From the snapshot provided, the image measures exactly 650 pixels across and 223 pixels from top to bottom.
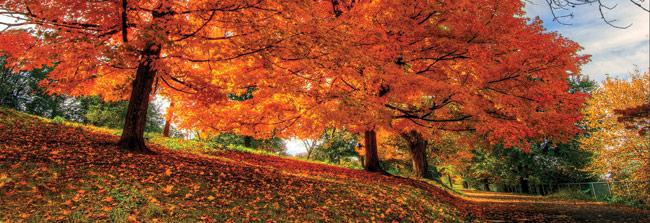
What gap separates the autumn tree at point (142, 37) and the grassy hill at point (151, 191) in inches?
60.8

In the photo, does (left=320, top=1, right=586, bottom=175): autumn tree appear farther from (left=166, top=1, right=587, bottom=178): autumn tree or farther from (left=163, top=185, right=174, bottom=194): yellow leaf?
(left=163, top=185, right=174, bottom=194): yellow leaf

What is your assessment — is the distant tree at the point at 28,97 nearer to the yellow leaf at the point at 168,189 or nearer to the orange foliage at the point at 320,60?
the orange foliage at the point at 320,60

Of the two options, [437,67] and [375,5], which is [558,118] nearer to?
[437,67]

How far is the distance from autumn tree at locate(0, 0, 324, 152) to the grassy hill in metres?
1.54

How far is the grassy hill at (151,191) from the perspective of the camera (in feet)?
16.4

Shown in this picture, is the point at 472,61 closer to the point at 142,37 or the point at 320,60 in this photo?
the point at 320,60

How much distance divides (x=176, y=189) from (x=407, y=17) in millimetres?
8349

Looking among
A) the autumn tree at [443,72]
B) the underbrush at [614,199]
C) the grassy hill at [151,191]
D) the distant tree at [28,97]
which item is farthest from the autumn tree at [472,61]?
the distant tree at [28,97]

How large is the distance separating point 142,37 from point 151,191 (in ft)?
9.64

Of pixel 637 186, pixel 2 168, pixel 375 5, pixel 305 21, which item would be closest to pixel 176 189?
pixel 2 168

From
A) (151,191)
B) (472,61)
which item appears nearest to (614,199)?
(472,61)

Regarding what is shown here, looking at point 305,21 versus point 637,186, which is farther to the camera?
point 637,186

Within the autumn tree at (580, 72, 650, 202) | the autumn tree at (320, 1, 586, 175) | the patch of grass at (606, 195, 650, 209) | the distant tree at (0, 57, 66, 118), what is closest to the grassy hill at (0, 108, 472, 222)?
the autumn tree at (320, 1, 586, 175)

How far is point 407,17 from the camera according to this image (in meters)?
10.8
